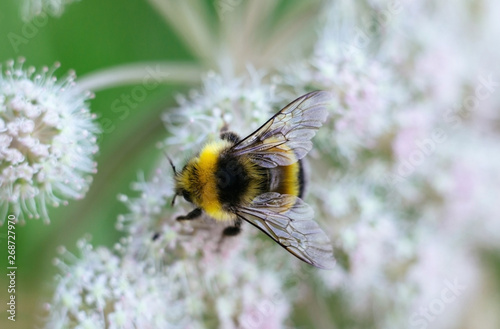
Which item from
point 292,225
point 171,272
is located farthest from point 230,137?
point 171,272

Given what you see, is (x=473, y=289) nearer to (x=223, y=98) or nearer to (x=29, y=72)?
(x=223, y=98)

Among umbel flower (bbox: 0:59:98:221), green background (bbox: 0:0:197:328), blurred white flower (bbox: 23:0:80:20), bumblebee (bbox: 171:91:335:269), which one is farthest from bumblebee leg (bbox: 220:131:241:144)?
blurred white flower (bbox: 23:0:80:20)

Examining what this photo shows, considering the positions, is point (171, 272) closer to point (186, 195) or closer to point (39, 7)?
point (186, 195)

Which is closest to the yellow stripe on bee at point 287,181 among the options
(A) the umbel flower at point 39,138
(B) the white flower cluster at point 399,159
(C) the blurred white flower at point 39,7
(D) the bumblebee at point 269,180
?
(D) the bumblebee at point 269,180

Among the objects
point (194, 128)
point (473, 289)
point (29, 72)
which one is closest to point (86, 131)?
point (29, 72)

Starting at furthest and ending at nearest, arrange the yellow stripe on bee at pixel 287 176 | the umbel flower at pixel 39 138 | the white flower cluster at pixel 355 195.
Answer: the white flower cluster at pixel 355 195 < the yellow stripe on bee at pixel 287 176 < the umbel flower at pixel 39 138

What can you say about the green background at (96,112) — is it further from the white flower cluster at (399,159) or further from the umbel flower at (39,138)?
the white flower cluster at (399,159)
